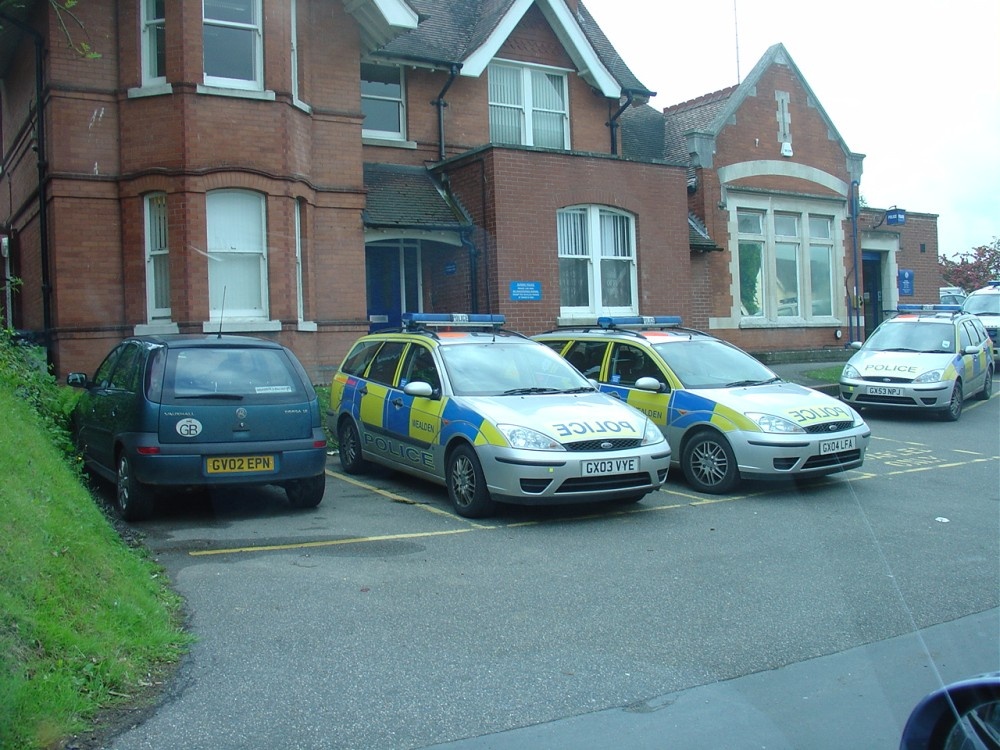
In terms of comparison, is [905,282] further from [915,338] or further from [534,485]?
[534,485]

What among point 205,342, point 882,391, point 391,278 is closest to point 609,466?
point 205,342

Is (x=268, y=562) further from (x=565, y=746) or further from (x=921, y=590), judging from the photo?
(x=921, y=590)

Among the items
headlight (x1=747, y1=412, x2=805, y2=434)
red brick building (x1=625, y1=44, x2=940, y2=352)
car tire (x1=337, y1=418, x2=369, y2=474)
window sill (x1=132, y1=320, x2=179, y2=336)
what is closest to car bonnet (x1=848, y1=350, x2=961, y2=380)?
red brick building (x1=625, y1=44, x2=940, y2=352)

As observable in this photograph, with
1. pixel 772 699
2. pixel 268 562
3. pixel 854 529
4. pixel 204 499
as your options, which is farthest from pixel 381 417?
pixel 772 699

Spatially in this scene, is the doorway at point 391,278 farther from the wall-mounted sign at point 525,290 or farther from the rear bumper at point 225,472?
the rear bumper at point 225,472

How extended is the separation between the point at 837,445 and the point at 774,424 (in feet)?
2.33

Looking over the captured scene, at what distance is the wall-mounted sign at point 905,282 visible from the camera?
26984mm

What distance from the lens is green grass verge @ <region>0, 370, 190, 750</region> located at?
440 cm

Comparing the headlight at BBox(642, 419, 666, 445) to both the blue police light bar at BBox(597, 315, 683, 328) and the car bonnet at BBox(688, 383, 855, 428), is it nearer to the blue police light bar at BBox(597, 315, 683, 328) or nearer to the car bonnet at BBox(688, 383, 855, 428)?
the car bonnet at BBox(688, 383, 855, 428)

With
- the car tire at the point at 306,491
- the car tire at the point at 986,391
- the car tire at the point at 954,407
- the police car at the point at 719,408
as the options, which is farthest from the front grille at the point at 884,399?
the car tire at the point at 306,491

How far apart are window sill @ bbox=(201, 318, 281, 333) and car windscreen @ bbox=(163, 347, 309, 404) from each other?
5832mm

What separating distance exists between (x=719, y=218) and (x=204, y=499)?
15.5m

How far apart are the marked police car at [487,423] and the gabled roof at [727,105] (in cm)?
1330

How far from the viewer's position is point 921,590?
6.89 m
